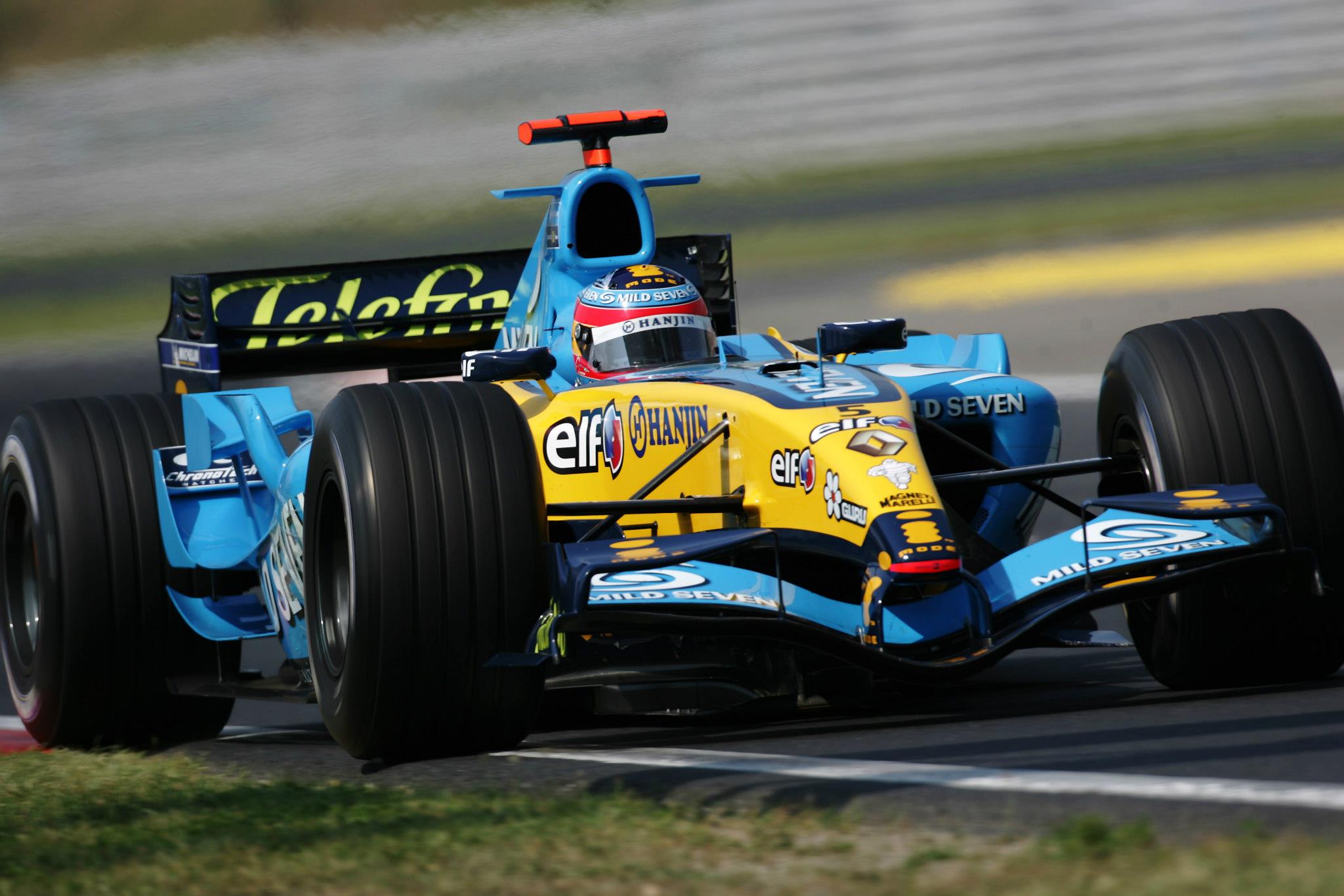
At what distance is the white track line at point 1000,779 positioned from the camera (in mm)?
4145

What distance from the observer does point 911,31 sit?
18.9 m

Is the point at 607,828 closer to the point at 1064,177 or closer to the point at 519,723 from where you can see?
the point at 519,723

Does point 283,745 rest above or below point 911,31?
below

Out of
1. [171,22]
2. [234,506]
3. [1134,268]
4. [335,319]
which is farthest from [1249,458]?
[171,22]

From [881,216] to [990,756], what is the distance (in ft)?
42.3

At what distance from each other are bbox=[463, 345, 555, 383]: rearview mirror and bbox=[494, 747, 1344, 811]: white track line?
1.52 meters

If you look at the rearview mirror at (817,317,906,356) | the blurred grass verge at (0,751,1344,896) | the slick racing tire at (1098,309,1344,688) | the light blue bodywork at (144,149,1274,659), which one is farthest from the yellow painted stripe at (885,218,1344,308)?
the blurred grass verge at (0,751,1344,896)

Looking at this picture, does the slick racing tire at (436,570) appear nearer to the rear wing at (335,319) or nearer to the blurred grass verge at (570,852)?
the blurred grass verge at (570,852)

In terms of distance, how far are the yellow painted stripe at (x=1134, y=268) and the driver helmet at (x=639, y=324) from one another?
957 centimetres

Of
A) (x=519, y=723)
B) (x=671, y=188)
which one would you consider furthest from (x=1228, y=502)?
(x=671, y=188)

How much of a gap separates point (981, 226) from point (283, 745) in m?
11.3

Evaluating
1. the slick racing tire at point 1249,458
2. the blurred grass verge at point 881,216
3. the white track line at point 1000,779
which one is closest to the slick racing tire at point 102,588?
Answer: the white track line at point 1000,779

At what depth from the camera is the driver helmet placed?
7.18 meters

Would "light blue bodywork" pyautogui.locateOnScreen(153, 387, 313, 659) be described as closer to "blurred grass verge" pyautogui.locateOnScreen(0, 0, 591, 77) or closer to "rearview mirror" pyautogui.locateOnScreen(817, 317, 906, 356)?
"rearview mirror" pyautogui.locateOnScreen(817, 317, 906, 356)
